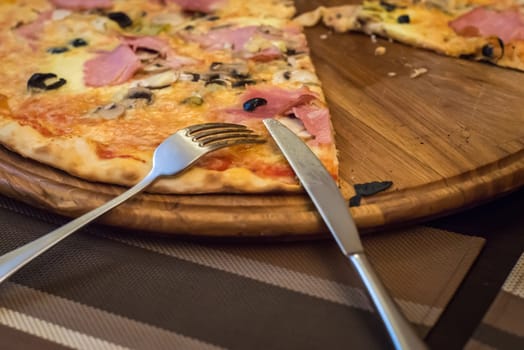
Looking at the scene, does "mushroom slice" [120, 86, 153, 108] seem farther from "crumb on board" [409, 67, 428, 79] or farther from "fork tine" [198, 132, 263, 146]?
"crumb on board" [409, 67, 428, 79]

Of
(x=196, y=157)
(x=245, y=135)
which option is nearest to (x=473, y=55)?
(x=245, y=135)

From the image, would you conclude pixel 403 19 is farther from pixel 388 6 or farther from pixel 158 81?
pixel 158 81

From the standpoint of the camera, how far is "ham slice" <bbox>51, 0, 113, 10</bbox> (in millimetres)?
2215

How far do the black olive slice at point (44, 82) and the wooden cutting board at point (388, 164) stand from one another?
32cm

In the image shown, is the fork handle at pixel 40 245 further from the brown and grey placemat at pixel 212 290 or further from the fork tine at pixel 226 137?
the fork tine at pixel 226 137

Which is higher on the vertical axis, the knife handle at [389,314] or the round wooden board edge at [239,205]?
the knife handle at [389,314]

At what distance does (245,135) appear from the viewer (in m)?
1.43

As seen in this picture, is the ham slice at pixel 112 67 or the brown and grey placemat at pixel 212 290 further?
the ham slice at pixel 112 67

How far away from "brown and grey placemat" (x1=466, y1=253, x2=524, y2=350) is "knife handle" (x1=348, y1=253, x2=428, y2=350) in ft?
0.53

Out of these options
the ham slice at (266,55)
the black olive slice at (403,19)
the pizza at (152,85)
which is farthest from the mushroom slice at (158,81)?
the black olive slice at (403,19)

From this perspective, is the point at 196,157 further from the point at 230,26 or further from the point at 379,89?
the point at 230,26

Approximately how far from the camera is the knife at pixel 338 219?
3.20ft

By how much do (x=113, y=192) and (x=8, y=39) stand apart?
912mm

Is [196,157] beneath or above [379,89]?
above
